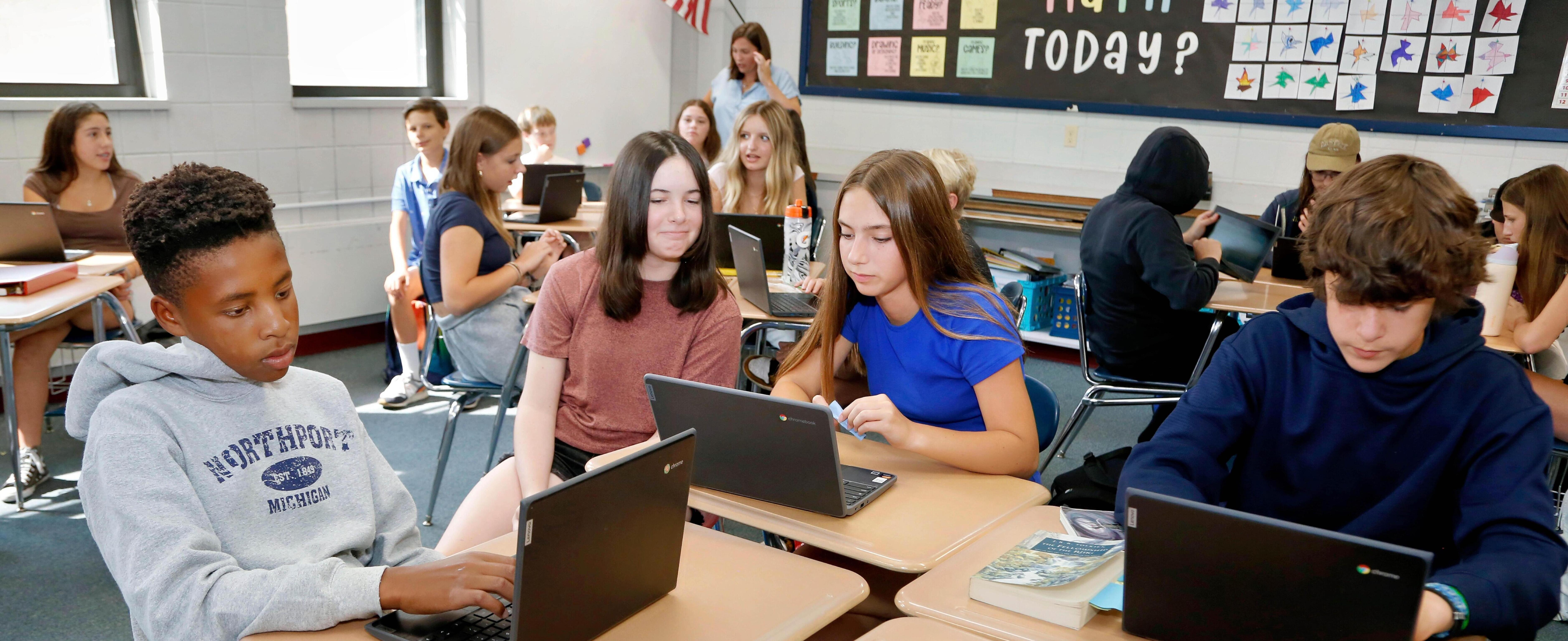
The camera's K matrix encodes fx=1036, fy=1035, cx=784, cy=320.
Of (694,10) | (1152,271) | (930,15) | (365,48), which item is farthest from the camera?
(694,10)

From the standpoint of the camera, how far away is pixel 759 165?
12.9 ft

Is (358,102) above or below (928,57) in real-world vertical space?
below

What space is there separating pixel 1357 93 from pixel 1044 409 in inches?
127

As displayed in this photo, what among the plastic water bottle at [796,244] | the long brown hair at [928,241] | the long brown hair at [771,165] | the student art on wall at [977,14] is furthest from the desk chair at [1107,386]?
the student art on wall at [977,14]

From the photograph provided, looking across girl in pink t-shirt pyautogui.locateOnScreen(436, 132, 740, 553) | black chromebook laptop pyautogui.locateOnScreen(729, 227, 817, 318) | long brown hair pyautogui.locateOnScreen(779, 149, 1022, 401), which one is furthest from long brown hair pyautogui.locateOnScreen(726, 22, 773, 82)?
long brown hair pyautogui.locateOnScreen(779, 149, 1022, 401)

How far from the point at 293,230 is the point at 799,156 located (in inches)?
86.7

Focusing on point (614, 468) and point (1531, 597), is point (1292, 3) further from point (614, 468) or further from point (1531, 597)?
point (614, 468)

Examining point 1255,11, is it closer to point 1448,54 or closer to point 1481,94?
point 1448,54

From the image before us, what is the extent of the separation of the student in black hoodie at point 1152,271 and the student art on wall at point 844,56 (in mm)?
2625

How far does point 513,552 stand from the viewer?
4.53ft

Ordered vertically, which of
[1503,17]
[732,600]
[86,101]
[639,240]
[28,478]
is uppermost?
[1503,17]

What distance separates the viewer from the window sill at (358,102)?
4.41 m

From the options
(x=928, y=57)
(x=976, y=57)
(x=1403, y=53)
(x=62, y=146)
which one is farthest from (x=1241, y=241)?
(x=62, y=146)

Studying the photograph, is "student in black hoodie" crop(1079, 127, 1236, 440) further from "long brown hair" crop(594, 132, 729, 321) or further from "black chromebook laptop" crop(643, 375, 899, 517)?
"black chromebook laptop" crop(643, 375, 899, 517)
